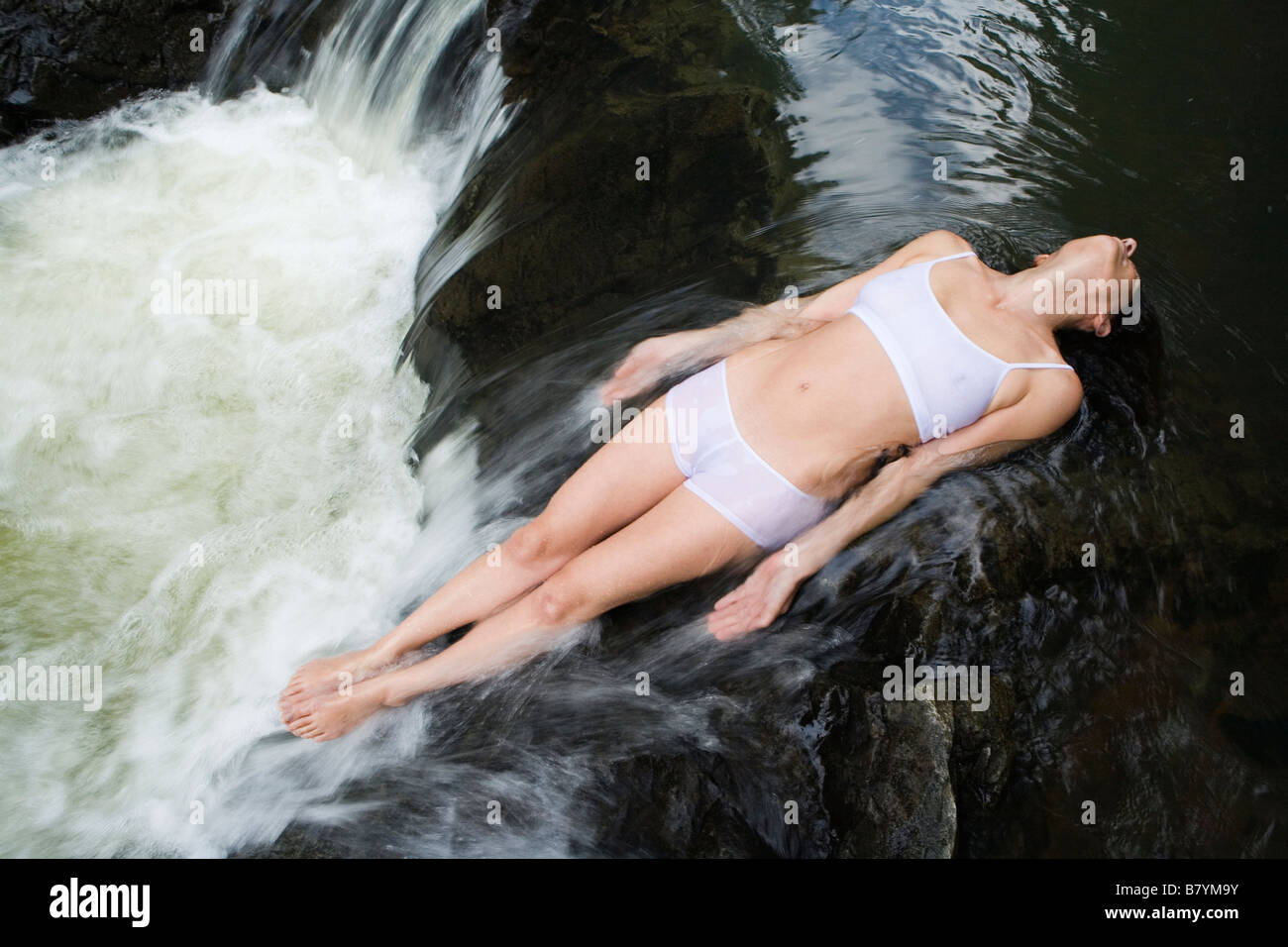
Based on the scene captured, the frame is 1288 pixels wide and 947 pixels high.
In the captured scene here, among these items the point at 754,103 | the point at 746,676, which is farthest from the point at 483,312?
the point at 746,676

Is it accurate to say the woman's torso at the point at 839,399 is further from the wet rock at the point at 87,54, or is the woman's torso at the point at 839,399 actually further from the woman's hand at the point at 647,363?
the wet rock at the point at 87,54

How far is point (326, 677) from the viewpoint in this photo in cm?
329

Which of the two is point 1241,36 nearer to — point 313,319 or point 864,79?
point 864,79

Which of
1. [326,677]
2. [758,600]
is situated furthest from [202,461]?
[758,600]

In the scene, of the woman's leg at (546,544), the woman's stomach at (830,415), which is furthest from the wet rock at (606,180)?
the woman's leg at (546,544)

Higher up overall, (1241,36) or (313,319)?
(1241,36)

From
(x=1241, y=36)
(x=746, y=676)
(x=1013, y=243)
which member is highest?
(x=1241, y=36)

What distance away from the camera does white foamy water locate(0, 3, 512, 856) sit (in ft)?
10.6

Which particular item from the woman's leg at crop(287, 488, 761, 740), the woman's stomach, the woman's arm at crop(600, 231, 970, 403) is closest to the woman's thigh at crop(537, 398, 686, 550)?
the woman's leg at crop(287, 488, 761, 740)

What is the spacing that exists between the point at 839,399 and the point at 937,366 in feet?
1.18

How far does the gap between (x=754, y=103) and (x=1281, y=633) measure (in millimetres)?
3428

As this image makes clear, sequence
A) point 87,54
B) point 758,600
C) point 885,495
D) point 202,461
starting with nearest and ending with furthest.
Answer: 1. point 758,600
2. point 885,495
3. point 202,461
4. point 87,54

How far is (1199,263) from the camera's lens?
4.53 metres

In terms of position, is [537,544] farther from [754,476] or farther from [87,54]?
[87,54]
